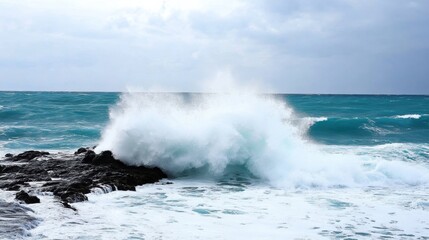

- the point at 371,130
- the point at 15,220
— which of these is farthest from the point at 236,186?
the point at 371,130

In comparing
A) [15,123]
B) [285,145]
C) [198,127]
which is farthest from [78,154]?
[15,123]

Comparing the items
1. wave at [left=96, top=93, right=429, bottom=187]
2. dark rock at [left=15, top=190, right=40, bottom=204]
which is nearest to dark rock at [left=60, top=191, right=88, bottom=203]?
dark rock at [left=15, top=190, right=40, bottom=204]

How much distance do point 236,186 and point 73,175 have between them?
387cm

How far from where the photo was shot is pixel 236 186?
11.1 metres

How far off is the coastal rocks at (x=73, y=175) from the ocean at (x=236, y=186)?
33cm

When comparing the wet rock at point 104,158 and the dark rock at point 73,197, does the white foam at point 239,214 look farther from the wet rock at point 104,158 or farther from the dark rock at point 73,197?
the wet rock at point 104,158

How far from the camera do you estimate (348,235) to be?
7195 mm

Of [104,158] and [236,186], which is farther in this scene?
[104,158]

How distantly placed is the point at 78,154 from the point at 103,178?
4124 mm

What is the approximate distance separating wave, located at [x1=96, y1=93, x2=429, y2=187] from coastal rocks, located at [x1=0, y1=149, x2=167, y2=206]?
0.65 m

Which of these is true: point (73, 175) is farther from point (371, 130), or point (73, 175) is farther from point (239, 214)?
point (371, 130)

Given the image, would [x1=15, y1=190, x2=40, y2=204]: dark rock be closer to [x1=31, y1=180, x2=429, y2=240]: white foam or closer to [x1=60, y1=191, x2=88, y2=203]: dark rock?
[x1=31, y1=180, x2=429, y2=240]: white foam

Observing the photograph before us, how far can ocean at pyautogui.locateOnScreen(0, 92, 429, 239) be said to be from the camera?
7359mm

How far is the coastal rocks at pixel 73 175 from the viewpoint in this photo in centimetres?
958
